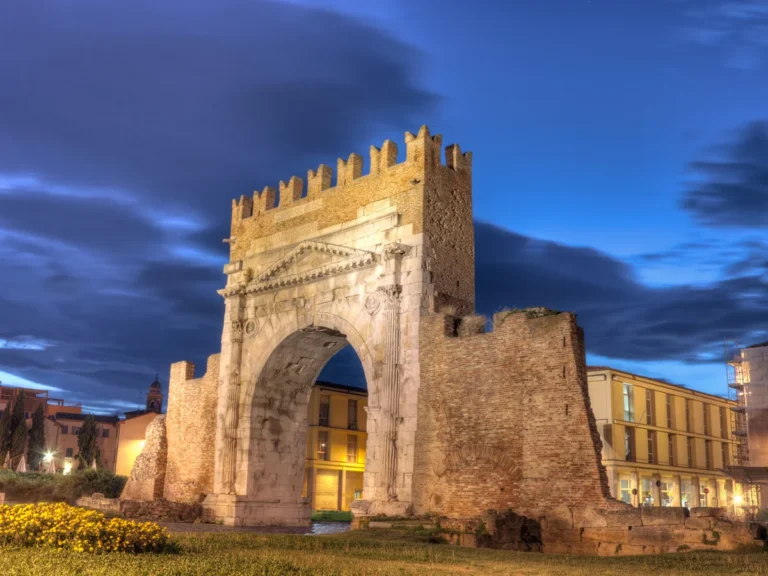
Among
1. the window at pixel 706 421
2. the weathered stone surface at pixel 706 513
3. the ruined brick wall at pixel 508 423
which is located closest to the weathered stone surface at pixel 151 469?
the ruined brick wall at pixel 508 423

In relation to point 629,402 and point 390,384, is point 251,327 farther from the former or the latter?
point 629,402

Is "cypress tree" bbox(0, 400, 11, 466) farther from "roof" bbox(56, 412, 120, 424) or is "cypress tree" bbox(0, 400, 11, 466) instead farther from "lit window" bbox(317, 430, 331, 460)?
"lit window" bbox(317, 430, 331, 460)

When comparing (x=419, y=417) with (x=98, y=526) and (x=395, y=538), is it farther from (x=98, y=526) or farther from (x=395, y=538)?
(x=98, y=526)

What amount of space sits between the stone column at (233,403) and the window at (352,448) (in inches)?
799

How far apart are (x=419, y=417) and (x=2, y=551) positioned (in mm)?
11520

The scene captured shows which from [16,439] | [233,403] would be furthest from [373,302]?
[16,439]

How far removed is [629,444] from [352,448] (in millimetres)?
16571

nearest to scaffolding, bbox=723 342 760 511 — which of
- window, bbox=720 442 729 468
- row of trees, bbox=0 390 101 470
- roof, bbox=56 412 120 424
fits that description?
window, bbox=720 442 729 468

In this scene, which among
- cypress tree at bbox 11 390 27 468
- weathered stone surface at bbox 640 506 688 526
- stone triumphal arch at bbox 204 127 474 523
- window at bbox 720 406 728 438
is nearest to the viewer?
weathered stone surface at bbox 640 506 688 526

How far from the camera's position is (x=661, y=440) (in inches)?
1478

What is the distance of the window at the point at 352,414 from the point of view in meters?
46.2

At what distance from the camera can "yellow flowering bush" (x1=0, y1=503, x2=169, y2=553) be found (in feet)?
34.5

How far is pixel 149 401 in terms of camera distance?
95375 mm

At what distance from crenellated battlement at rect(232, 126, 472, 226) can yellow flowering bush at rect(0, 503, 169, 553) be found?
44.3 feet
